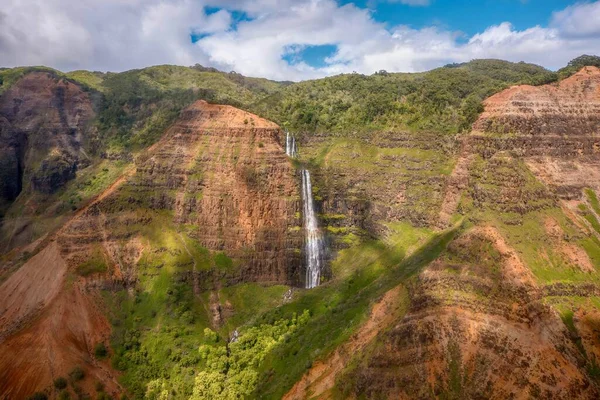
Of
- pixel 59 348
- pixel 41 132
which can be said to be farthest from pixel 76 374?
pixel 41 132

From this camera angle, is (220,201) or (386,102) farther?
(386,102)

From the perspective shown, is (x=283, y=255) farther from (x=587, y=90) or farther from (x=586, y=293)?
(x=587, y=90)

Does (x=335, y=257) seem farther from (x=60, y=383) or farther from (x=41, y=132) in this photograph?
(x=41, y=132)

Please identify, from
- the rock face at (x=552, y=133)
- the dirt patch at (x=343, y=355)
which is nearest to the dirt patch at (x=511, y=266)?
the dirt patch at (x=343, y=355)

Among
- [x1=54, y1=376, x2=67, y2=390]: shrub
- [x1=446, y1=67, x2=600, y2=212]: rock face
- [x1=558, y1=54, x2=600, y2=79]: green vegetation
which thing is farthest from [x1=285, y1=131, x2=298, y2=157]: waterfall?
[x1=54, y1=376, x2=67, y2=390]: shrub

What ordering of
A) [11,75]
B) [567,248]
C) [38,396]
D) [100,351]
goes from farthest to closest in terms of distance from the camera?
[11,75], [100,351], [567,248], [38,396]

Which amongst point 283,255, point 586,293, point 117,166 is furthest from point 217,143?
point 586,293

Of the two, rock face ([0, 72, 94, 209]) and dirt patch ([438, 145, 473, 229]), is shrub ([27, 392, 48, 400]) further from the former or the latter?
rock face ([0, 72, 94, 209])
